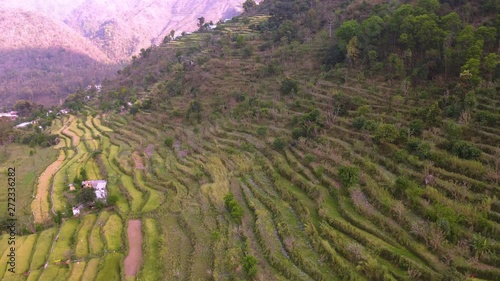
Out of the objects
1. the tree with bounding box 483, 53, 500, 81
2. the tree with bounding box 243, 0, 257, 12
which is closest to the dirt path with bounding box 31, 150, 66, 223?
the tree with bounding box 483, 53, 500, 81

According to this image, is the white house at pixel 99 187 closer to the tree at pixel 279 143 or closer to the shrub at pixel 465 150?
the tree at pixel 279 143

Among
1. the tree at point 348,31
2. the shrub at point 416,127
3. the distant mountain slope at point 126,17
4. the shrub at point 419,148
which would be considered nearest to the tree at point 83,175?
the shrub at point 419,148

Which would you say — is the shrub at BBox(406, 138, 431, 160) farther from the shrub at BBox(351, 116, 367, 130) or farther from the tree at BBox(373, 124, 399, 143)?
the shrub at BBox(351, 116, 367, 130)

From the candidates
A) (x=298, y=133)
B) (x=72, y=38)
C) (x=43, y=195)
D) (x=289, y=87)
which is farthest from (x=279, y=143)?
(x=72, y=38)

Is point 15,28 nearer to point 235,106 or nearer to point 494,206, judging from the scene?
point 235,106

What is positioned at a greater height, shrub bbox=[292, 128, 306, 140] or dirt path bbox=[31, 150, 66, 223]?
shrub bbox=[292, 128, 306, 140]

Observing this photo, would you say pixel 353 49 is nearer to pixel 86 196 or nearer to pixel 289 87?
pixel 289 87
